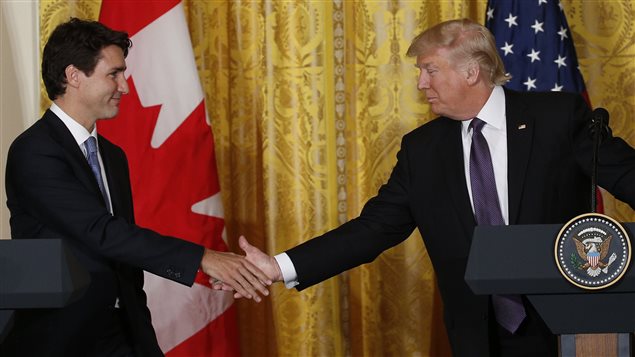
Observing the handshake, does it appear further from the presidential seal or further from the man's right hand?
the presidential seal

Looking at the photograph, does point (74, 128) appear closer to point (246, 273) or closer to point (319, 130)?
point (246, 273)

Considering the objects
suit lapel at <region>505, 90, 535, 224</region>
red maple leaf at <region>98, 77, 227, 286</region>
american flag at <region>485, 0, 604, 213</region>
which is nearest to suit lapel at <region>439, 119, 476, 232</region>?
suit lapel at <region>505, 90, 535, 224</region>

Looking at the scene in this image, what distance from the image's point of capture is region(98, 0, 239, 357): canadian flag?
4148 millimetres

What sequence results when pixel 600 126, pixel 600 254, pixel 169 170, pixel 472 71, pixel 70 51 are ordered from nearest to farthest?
1. pixel 600 254
2. pixel 600 126
3. pixel 70 51
4. pixel 472 71
5. pixel 169 170

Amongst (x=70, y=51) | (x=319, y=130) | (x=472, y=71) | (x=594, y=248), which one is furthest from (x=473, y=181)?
(x=319, y=130)

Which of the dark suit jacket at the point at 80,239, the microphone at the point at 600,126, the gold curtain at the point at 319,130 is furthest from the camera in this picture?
the gold curtain at the point at 319,130

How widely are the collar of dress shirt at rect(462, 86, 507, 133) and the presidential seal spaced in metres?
1.14

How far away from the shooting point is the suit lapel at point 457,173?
3000 mm

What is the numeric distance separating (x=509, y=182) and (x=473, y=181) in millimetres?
118

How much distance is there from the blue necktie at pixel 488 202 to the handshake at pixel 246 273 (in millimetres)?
785

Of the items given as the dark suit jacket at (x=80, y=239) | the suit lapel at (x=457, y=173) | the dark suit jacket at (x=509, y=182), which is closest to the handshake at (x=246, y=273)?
the dark suit jacket at (x=509, y=182)

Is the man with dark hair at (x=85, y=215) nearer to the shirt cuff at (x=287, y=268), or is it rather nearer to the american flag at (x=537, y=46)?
the shirt cuff at (x=287, y=268)

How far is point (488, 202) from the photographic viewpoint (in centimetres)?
297

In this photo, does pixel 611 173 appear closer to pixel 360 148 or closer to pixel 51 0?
pixel 360 148
